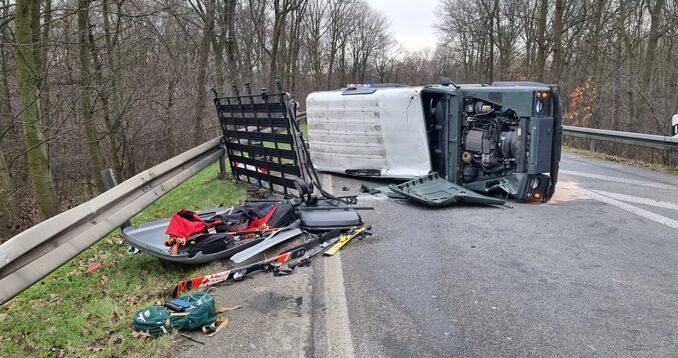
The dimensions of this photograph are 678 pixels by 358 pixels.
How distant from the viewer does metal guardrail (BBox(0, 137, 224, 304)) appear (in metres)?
3.02

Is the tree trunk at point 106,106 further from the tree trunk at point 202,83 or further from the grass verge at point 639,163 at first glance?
the grass verge at point 639,163

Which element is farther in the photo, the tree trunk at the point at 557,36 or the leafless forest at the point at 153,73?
the tree trunk at the point at 557,36

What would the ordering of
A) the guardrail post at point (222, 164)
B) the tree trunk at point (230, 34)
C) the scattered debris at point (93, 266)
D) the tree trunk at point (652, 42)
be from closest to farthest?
the scattered debris at point (93, 266)
the guardrail post at point (222, 164)
the tree trunk at point (652, 42)
the tree trunk at point (230, 34)

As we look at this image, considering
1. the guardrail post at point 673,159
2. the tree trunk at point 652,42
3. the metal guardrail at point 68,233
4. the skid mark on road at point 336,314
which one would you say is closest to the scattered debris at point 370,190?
the metal guardrail at point 68,233

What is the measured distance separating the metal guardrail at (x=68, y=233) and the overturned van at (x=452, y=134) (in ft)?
13.6

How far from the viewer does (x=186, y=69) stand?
717 inches

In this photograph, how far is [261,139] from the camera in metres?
7.29

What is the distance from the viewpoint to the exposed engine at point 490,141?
23.8 ft

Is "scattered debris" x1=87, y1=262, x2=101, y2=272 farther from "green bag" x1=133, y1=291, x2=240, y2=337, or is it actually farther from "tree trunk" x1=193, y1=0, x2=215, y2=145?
"tree trunk" x1=193, y1=0, x2=215, y2=145

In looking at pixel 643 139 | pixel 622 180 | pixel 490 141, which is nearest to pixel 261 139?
pixel 490 141

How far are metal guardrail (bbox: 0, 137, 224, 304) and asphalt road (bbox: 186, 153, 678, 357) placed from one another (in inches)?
47.9

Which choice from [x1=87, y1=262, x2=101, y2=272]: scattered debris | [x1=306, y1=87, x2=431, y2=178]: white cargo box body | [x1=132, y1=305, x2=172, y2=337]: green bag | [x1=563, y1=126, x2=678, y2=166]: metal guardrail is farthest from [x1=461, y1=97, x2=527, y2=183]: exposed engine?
[x1=563, y1=126, x2=678, y2=166]: metal guardrail

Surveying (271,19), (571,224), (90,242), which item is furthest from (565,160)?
(271,19)

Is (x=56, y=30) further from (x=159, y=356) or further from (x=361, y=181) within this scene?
(x=159, y=356)
